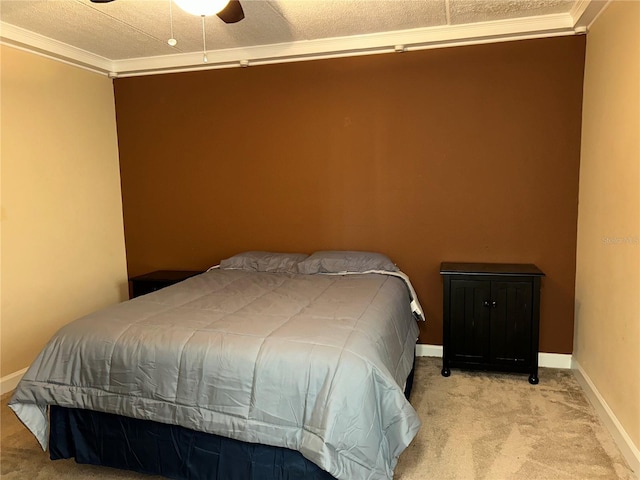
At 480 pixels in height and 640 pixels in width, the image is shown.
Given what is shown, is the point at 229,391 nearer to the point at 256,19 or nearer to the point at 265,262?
the point at 265,262

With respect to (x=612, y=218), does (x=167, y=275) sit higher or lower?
lower

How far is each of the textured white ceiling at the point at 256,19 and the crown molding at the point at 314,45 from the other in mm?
39

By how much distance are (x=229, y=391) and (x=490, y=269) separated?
6.95 ft

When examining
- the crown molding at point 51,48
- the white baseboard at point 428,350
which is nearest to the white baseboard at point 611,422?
the white baseboard at point 428,350

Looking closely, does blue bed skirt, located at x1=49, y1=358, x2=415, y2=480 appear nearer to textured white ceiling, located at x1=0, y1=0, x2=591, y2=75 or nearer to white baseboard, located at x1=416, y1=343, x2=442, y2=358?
white baseboard, located at x1=416, y1=343, x2=442, y2=358

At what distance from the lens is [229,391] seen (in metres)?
1.88

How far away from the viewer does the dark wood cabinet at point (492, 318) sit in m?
3.09

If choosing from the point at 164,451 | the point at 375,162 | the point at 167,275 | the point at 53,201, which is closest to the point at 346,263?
the point at 375,162

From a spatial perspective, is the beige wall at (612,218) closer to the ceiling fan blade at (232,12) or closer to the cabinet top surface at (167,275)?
the ceiling fan blade at (232,12)

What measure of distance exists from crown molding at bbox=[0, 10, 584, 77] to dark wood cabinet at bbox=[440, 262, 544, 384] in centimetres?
169

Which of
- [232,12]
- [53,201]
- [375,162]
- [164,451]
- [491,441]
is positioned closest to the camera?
[164,451]

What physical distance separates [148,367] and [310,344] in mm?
754

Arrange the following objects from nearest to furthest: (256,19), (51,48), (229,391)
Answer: (229,391), (256,19), (51,48)

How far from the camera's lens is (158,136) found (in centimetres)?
405
